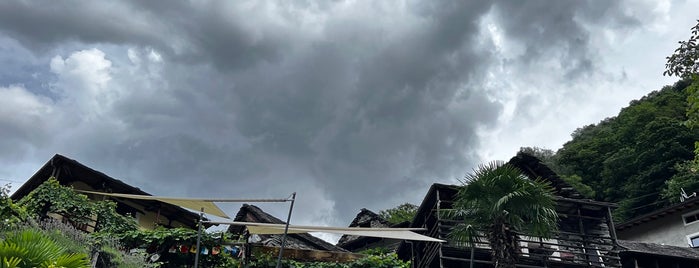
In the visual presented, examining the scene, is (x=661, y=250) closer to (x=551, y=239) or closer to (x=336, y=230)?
(x=551, y=239)

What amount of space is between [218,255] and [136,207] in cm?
1001

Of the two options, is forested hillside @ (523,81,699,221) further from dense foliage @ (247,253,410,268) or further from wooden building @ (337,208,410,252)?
dense foliage @ (247,253,410,268)

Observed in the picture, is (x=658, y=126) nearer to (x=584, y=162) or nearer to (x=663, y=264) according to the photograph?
(x=584, y=162)

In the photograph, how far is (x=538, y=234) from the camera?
15.1 meters

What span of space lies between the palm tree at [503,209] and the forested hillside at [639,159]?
2374cm

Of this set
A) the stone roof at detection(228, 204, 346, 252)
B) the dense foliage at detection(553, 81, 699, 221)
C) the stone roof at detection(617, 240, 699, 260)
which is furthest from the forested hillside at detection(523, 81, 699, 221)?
the stone roof at detection(228, 204, 346, 252)

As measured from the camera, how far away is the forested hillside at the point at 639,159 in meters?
37.6

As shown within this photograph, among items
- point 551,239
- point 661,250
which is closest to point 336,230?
point 551,239

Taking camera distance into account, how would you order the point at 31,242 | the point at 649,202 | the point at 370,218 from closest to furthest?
the point at 31,242, the point at 370,218, the point at 649,202

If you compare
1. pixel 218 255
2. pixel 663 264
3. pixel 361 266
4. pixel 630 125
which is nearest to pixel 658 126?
pixel 630 125

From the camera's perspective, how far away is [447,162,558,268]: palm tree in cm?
1477

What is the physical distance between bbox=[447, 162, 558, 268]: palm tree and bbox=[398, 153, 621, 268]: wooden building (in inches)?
210

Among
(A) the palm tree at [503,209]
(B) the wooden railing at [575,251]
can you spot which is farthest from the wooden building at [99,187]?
(B) the wooden railing at [575,251]

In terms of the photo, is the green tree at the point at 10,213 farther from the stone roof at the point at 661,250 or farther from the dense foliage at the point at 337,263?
the stone roof at the point at 661,250
